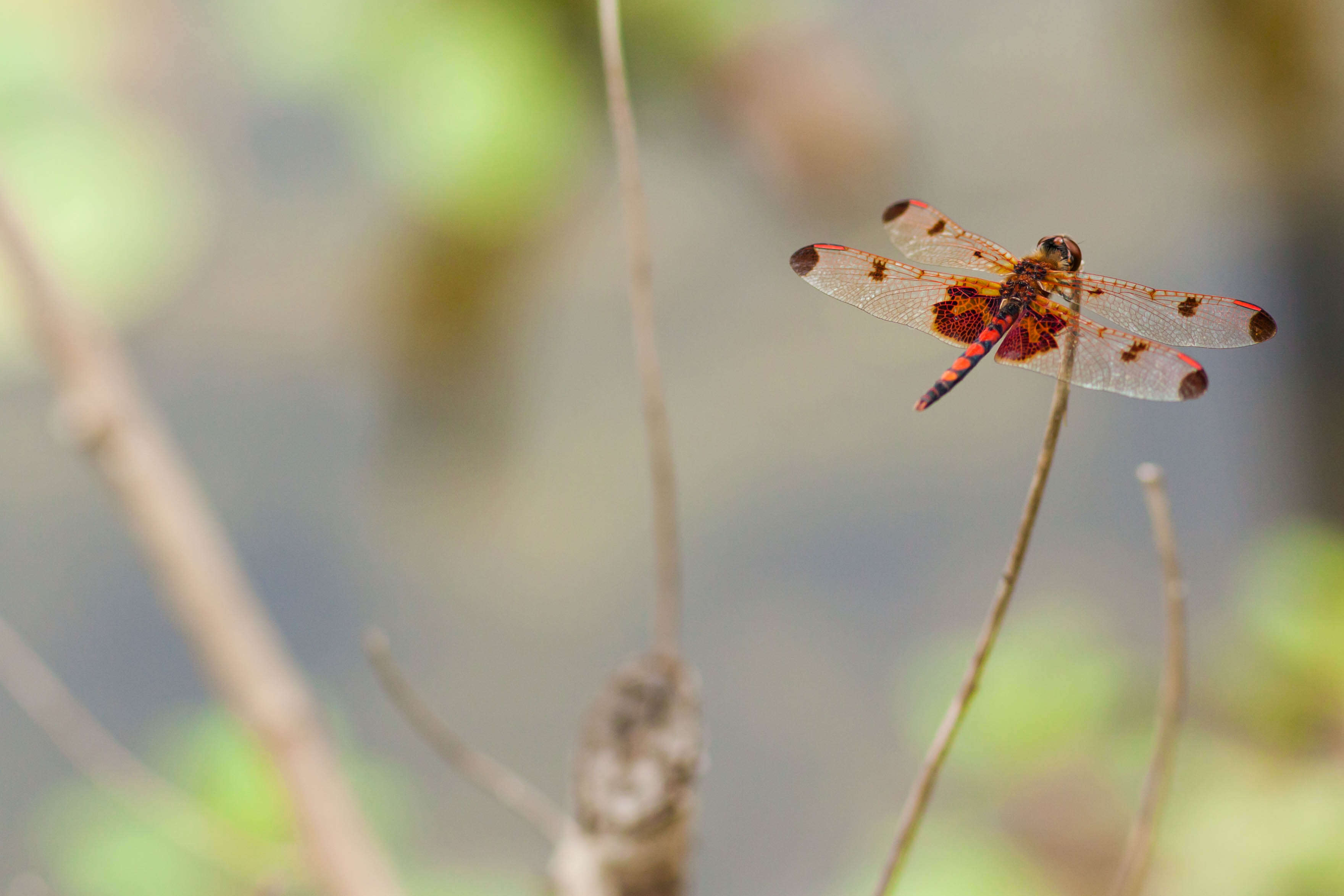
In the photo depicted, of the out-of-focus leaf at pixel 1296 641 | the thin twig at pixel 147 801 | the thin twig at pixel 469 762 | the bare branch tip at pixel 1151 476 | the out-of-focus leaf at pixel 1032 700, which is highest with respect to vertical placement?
the bare branch tip at pixel 1151 476

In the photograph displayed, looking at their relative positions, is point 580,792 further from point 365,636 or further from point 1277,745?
point 1277,745

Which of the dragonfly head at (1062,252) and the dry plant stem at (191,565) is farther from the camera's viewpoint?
the dry plant stem at (191,565)

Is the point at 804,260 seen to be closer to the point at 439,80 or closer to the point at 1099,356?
the point at 1099,356

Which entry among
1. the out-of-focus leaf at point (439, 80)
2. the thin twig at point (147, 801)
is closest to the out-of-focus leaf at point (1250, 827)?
the thin twig at point (147, 801)

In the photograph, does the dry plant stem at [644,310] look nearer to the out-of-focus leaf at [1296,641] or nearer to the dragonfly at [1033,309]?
the dragonfly at [1033,309]

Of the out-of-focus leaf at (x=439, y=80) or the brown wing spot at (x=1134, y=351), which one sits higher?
the brown wing spot at (x=1134, y=351)

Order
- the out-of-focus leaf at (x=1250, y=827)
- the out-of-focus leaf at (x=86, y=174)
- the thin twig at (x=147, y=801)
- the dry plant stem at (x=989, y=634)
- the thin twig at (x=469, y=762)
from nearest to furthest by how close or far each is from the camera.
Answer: the dry plant stem at (x=989, y=634) → the thin twig at (x=469, y=762) → the thin twig at (x=147, y=801) → the out-of-focus leaf at (x=1250, y=827) → the out-of-focus leaf at (x=86, y=174)
